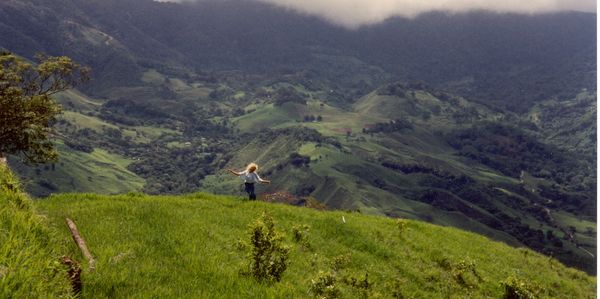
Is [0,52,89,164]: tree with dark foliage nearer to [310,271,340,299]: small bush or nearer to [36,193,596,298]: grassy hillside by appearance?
[36,193,596,298]: grassy hillside

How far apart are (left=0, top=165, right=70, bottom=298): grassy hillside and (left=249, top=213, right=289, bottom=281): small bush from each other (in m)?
5.05

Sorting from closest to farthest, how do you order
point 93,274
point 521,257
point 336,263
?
point 93,274 < point 336,263 < point 521,257

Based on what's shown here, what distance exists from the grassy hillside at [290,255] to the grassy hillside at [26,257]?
2.39 meters

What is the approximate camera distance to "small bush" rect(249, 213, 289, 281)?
40.0 feet

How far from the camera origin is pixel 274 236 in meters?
13.0

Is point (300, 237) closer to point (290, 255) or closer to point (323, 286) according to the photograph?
point (290, 255)

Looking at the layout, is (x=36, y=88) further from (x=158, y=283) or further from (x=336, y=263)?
(x=158, y=283)

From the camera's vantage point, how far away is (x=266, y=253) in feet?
40.9

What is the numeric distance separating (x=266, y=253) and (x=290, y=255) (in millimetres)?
5653

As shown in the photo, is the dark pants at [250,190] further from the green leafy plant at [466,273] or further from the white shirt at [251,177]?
the green leafy plant at [466,273]

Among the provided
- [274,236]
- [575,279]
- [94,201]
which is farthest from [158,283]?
[575,279]

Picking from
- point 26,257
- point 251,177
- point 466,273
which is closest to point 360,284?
point 466,273

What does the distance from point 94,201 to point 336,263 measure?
11.3 metres

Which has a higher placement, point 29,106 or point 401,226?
point 29,106
